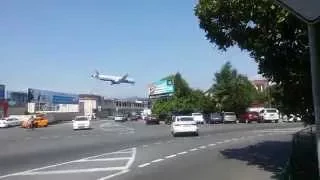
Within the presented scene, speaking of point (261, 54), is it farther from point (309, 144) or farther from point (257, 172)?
point (257, 172)

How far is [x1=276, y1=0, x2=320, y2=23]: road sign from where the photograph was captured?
196 inches

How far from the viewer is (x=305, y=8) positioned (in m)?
5.07

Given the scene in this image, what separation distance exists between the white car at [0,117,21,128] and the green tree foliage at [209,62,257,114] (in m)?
33.6

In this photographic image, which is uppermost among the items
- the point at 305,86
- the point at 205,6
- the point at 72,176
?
the point at 205,6

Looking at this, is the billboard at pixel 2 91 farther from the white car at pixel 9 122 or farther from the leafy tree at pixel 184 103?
the leafy tree at pixel 184 103

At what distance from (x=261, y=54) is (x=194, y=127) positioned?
93.9 ft

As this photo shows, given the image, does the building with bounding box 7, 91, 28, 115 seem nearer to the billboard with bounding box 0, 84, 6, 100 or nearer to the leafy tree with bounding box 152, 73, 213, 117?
the billboard with bounding box 0, 84, 6, 100

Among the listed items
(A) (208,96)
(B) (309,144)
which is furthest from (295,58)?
(A) (208,96)

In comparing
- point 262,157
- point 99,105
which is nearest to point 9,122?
point 262,157

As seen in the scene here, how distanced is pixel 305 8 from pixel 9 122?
82185mm

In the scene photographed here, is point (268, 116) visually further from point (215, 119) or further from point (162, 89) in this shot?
point (162, 89)

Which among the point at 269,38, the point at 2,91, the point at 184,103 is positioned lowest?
the point at 269,38

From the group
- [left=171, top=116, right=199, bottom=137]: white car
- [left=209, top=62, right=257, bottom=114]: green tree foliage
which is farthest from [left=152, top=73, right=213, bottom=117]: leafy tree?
[left=171, top=116, right=199, bottom=137]: white car

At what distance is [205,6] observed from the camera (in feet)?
47.8
